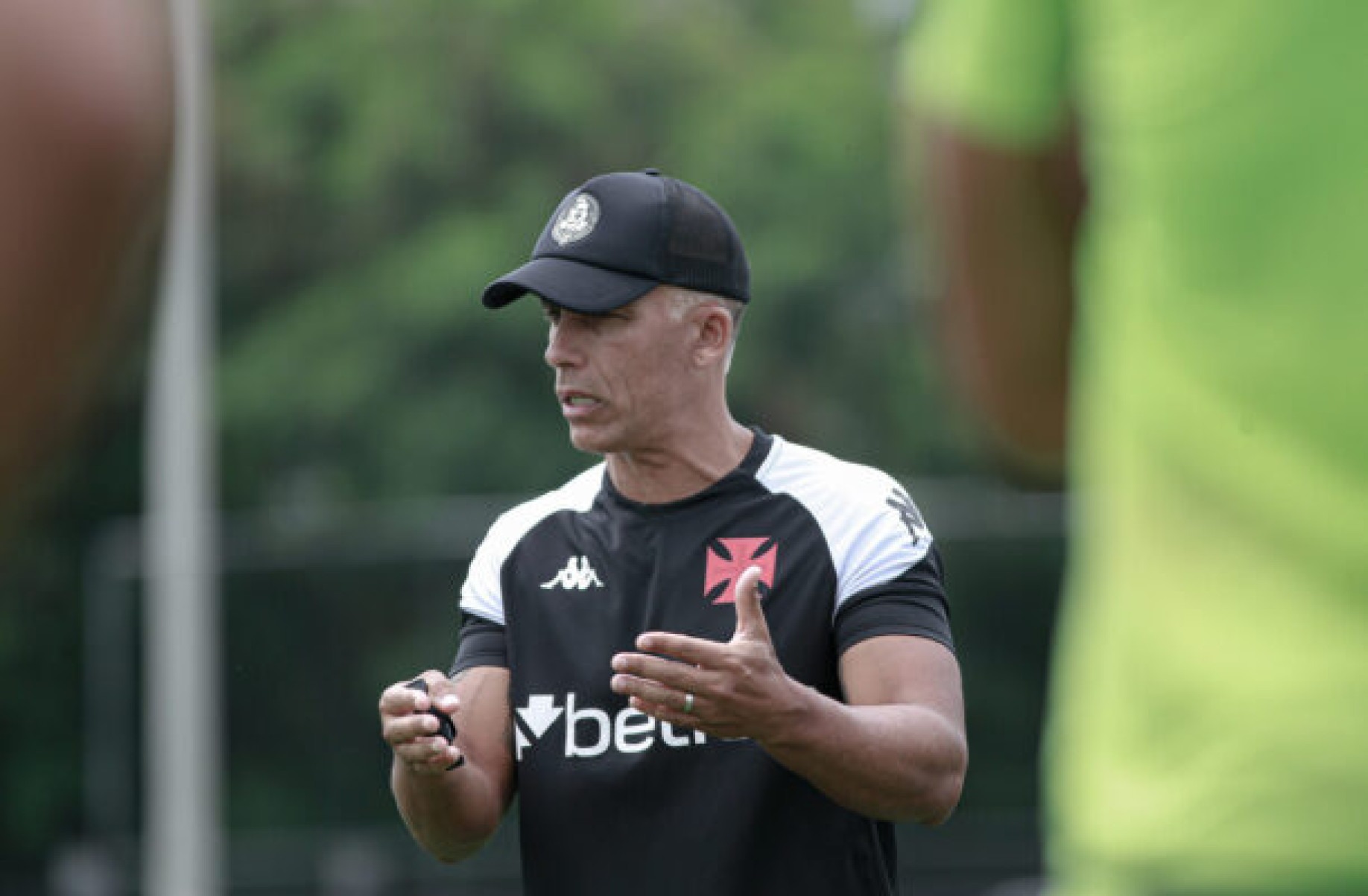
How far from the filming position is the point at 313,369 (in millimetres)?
17734

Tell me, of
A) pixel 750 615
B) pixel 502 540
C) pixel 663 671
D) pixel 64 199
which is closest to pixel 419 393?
pixel 502 540

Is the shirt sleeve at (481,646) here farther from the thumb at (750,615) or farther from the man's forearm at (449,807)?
the thumb at (750,615)

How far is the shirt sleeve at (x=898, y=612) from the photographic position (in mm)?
3348

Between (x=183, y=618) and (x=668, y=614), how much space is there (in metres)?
10.7

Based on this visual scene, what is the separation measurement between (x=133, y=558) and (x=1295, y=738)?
1382 cm

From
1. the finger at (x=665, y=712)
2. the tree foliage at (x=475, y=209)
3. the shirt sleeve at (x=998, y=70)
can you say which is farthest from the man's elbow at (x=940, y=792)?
the tree foliage at (x=475, y=209)

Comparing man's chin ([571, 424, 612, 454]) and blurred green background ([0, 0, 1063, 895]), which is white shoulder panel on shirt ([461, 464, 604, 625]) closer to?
man's chin ([571, 424, 612, 454])

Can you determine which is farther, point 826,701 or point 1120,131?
point 826,701

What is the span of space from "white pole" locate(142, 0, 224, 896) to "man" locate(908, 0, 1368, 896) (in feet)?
33.8

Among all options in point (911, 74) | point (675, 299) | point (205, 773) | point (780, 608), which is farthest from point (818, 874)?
point (205, 773)


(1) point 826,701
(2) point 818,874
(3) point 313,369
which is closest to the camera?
(1) point 826,701

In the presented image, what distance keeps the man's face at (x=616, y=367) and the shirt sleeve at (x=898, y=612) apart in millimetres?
366

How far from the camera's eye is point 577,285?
3369 mm

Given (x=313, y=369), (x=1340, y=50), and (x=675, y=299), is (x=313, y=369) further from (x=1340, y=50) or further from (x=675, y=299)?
(x=1340, y=50)
